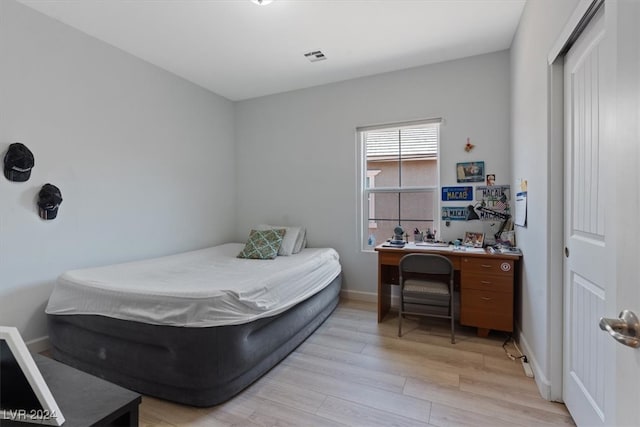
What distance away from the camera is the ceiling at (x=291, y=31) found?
2.25 metres

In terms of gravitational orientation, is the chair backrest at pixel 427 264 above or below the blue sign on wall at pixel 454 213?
below

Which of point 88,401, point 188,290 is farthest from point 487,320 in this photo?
point 88,401

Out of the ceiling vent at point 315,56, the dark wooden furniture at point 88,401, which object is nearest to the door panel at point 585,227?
the dark wooden furniture at point 88,401

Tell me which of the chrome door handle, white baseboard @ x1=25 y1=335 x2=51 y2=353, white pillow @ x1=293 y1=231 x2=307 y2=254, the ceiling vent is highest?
the ceiling vent

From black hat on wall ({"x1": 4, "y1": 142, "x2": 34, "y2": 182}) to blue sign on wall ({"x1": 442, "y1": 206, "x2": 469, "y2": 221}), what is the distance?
3718 millimetres

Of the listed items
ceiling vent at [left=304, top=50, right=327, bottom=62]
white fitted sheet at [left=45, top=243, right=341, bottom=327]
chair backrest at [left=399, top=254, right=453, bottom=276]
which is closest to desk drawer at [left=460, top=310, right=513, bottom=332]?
chair backrest at [left=399, top=254, right=453, bottom=276]

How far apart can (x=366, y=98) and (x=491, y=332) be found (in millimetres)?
2819

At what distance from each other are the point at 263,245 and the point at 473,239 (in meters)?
2.24

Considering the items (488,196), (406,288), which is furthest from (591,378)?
(488,196)

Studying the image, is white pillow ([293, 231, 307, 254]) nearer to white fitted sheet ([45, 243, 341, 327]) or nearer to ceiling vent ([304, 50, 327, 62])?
white fitted sheet ([45, 243, 341, 327])

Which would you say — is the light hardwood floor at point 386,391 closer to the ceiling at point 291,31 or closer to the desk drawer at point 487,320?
the desk drawer at point 487,320

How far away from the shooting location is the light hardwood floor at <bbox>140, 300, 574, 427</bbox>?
159cm

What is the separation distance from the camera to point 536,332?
6.32 ft

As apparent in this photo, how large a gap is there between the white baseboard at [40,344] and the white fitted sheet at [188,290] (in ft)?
1.43
